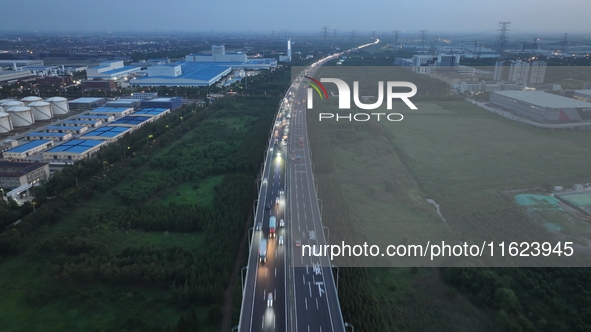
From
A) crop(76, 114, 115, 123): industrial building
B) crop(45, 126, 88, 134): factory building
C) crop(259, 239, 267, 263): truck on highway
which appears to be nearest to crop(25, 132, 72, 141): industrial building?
crop(45, 126, 88, 134): factory building

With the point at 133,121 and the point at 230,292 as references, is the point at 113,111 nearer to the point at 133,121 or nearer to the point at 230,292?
the point at 133,121

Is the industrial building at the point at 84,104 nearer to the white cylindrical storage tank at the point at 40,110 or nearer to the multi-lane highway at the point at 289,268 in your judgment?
the white cylindrical storage tank at the point at 40,110

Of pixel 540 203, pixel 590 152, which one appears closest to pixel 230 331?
pixel 540 203

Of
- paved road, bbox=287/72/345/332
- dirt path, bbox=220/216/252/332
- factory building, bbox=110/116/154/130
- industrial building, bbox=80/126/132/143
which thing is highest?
factory building, bbox=110/116/154/130

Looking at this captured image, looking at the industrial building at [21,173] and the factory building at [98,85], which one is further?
the factory building at [98,85]

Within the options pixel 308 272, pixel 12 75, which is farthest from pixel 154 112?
pixel 12 75

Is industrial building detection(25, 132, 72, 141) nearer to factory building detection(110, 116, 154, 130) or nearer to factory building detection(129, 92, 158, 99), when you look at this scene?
factory building detection(110, 116, 154, 130)

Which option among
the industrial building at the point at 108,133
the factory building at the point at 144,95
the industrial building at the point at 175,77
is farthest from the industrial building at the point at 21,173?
the industrial building at the point at 175,77
